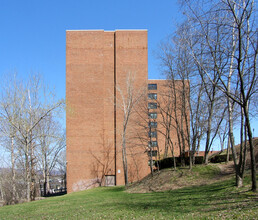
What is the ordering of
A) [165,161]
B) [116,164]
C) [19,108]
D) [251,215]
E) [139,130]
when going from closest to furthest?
[251,215]
[19,108]
[165,161]
[139,130]
[116,164]

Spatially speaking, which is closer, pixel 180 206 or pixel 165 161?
pixel 180 206

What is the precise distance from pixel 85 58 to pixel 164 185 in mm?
22509

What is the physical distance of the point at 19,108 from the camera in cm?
2050

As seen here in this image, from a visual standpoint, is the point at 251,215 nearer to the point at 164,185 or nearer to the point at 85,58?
the point at 164,185

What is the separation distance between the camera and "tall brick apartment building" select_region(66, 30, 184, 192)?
35.3 m

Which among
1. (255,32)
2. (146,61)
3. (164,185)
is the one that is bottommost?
(164,185)

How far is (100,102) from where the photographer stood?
3603cm

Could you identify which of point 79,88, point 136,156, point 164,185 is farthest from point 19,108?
point 136,156

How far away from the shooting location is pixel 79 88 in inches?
1415

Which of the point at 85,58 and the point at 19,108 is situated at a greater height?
the point at 85,58

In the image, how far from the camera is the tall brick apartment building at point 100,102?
35312 mm

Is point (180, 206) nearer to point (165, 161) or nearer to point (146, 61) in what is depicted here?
point (165, 161)

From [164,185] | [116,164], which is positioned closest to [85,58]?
[116,164]

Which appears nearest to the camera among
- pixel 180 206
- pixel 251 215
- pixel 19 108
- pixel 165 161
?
pixel 251 215
